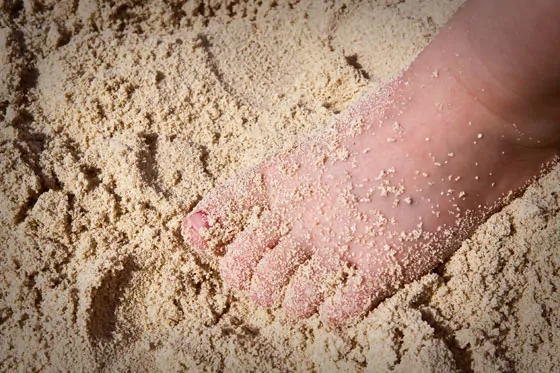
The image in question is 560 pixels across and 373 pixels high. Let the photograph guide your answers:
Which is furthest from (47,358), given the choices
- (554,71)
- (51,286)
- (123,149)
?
(554,71)

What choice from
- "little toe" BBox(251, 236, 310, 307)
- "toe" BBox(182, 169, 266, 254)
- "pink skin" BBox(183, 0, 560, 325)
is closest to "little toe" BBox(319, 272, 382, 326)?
"pink skin" BBox(183, 0, 560, 325)

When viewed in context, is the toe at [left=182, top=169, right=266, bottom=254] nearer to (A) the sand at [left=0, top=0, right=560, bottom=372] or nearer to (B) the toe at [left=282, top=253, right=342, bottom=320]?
(A) the sand at [left=0, top=0, right=560, bottom=372]

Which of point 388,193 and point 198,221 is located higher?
point 198,221

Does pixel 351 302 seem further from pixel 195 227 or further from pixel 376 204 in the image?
pixel 195 227

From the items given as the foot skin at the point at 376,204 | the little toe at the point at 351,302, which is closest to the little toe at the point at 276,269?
the foot skin at the point at 376,204

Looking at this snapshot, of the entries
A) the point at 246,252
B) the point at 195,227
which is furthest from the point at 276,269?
the point at 195,227

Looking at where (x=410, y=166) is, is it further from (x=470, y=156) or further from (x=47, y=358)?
(x=47, y=358)

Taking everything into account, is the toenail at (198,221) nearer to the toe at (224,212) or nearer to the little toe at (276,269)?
the toe at (224,212)
